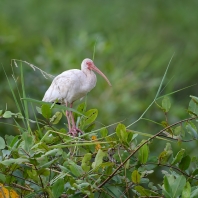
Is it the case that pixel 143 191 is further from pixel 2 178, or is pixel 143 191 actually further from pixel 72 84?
pixel 72 84

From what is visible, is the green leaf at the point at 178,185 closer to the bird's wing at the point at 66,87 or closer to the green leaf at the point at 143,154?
the green leaf at the point at 143,154

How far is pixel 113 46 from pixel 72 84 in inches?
210

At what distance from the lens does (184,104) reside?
9938 mm

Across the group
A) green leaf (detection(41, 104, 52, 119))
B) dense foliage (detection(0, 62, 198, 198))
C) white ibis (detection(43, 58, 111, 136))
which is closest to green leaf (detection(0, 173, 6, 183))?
dense foliage (detection(0, 62, 198, 198))

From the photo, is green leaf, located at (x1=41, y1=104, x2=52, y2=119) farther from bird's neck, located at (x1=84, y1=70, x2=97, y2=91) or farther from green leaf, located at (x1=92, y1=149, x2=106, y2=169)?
bird's neck, located at (x1=84, y1=70, x2=97, y2=91)

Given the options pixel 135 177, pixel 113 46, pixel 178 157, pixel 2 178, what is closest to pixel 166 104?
pixel 178 157

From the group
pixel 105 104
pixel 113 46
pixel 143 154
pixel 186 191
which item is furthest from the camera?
pixel 113 46

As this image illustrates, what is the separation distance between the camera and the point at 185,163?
9.66ft

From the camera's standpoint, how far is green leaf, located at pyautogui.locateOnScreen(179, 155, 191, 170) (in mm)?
2939

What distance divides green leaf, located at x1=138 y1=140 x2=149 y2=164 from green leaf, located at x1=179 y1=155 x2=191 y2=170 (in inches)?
5.9

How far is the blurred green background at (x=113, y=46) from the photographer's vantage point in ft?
27.1

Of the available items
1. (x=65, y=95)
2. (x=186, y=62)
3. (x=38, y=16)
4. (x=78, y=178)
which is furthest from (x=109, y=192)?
(x=38, y=16)

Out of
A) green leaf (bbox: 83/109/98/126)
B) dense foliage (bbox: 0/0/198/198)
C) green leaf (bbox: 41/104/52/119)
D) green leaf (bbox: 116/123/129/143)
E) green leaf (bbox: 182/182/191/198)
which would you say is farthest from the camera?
green leaf (bbox: 83/109/98/126)

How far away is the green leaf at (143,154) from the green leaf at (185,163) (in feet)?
0.49
